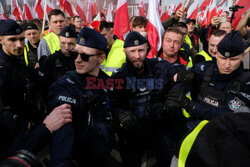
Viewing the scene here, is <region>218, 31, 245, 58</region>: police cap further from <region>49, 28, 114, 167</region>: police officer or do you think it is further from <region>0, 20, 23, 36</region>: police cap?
<region>0, 20, 23, 36</region>: police cap

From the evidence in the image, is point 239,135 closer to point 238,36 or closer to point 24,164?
point 24,164

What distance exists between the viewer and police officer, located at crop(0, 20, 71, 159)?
1.64m

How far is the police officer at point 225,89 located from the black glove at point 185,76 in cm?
24

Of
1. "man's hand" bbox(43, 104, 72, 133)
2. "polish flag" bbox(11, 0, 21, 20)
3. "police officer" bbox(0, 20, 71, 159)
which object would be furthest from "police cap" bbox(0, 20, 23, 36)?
"polish flag" bbox(11, 0, 21, 20)

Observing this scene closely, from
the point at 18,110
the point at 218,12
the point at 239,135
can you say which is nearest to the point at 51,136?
the point at 18,110

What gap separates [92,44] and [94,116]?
A: 0.91m

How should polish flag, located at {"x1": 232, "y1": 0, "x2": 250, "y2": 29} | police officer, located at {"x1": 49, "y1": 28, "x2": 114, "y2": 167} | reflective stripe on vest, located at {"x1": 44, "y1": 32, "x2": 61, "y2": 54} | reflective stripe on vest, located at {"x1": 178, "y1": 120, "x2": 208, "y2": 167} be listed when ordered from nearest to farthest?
reflective stripe on vest, located at {"x1": 178, "y1": 120, "x2": 208, "y2": 167} → police officer, located at {"x1": 49, "y1": 28, "x2": 114, "y2": 167} → reflective stripe on vest, located at {"x1": 44, "y1": 32, "x2": 61, "y2": 54} → polish flag, located at {"x1": 232, "y1": 0, "x2": 250, "y2": 29}

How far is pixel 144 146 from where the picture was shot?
294 cm

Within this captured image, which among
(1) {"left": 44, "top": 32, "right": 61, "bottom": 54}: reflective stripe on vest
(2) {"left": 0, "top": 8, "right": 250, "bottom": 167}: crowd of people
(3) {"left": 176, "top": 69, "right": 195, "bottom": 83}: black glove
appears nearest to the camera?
(2) {"left": 0, "top": 8, "right": 250, "bottom": 167}: crowd of people

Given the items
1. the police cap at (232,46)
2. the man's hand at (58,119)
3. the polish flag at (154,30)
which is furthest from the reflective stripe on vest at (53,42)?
the police cap at (232,46)

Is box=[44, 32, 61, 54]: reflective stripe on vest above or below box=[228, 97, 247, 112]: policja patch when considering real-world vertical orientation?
above

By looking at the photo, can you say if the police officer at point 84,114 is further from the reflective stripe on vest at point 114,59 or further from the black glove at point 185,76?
the reflective stripe on vest at point 114,59

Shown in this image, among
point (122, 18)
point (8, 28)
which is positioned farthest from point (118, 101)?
point (122, 18)

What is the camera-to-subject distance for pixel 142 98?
2744 mm
